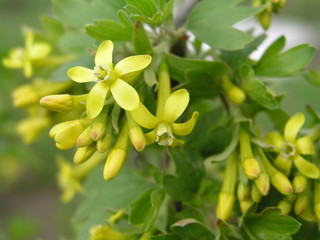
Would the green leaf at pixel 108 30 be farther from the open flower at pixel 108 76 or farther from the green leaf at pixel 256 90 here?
the green leaf at pixel 256 90

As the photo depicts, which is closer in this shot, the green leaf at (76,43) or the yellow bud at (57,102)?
the yellow bud at (57,102)

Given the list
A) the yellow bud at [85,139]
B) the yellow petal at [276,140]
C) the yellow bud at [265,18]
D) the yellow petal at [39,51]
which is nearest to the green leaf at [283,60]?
the yellow bud at [265,18]

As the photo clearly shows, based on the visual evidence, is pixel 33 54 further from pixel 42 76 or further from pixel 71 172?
pixel 71 172

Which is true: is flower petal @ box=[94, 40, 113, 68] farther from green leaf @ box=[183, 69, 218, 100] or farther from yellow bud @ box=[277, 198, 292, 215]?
yellow bud @ box=[277, 198, 292, 215]

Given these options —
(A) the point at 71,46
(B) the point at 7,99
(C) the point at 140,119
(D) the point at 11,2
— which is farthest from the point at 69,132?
(D) the point at 11,2

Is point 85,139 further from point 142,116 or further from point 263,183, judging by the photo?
point 263,183

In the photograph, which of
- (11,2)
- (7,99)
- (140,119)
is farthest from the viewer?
(11,2)

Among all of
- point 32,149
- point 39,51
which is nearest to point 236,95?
point 39,51
